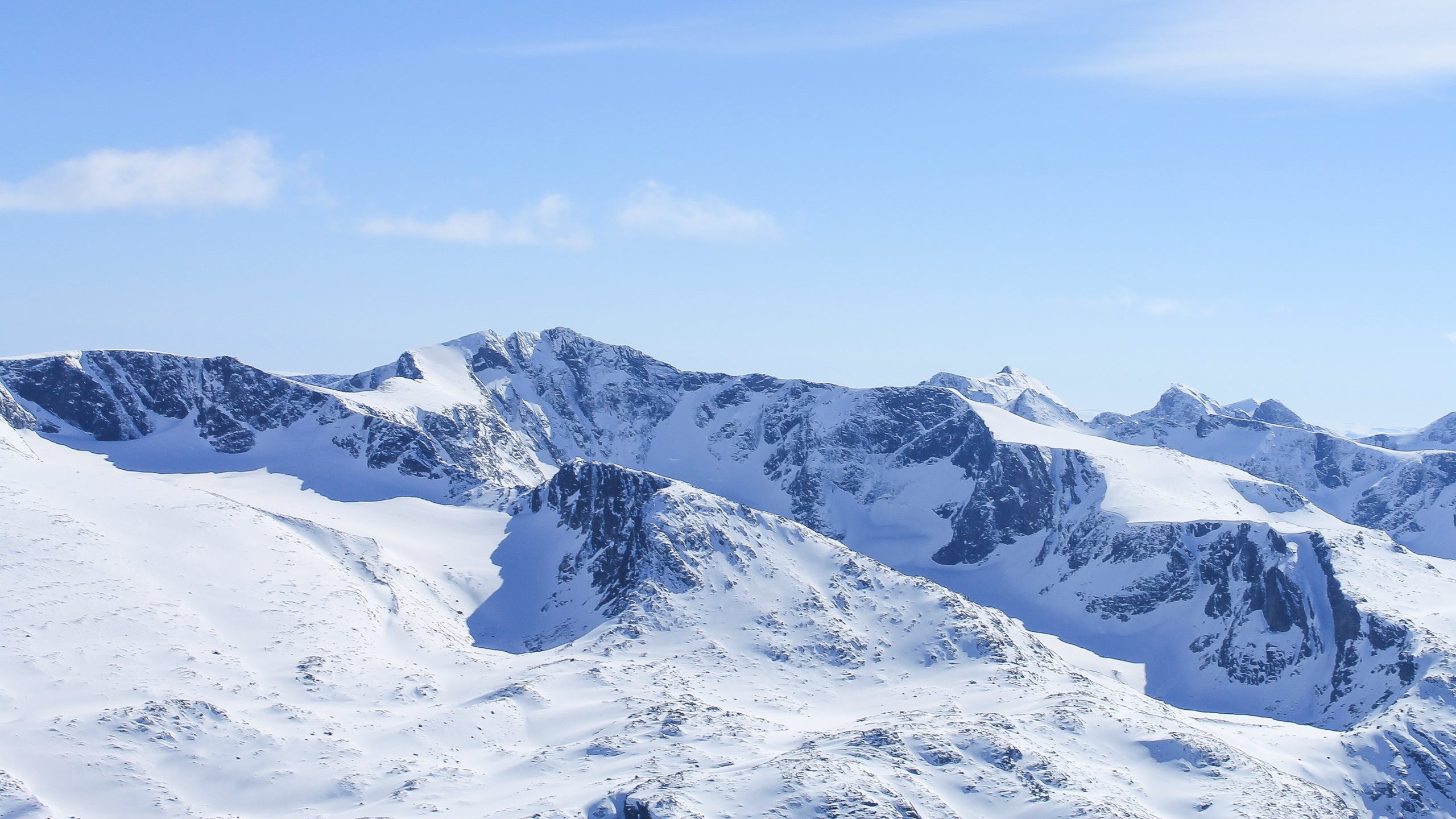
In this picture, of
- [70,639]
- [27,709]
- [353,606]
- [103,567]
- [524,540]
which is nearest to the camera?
[27,709]

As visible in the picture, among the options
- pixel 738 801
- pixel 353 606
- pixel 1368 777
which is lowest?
pixel 1368 777

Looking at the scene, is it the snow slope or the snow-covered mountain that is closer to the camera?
the snow slope

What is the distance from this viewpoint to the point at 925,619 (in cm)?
16488

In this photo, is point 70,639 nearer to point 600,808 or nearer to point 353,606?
point 353,606

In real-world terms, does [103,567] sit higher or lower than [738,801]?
higher

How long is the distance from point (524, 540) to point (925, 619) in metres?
62.0

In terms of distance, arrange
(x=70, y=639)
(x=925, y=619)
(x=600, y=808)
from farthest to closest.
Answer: (x=925, y=619)
(x=70, y=639)
(x=600, y=808)

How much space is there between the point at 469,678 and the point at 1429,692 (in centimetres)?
12519

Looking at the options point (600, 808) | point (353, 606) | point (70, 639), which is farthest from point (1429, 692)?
point (70, 639)

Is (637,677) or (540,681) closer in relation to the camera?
(540,681)

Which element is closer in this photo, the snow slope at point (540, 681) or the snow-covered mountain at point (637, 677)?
the snow slope at point (540, 681)

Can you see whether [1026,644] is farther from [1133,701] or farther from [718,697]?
[718,697]

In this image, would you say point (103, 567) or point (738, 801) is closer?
point (738, 801)

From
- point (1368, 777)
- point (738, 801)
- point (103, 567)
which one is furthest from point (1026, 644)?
point (103, 567)
